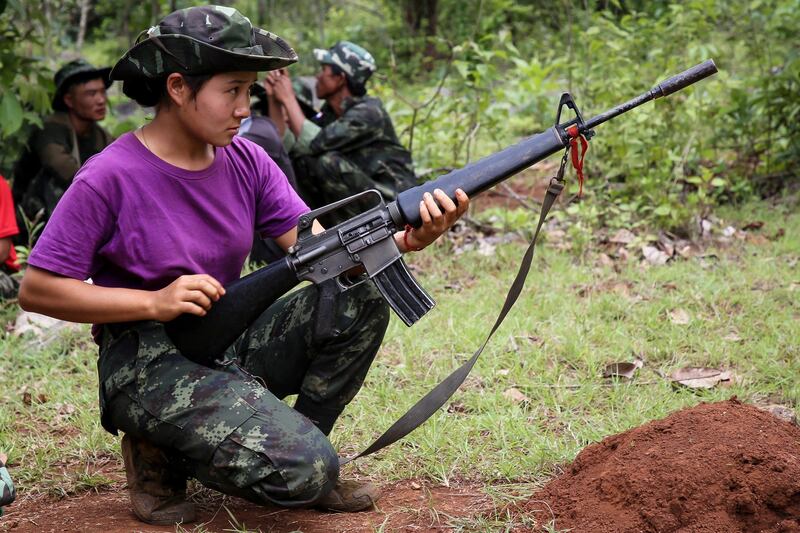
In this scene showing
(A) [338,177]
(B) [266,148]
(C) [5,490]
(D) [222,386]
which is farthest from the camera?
(A) [338,177]

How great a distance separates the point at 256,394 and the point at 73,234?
0.71m

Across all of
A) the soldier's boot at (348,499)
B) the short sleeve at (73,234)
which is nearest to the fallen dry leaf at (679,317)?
the soldier's boot at (348,499)

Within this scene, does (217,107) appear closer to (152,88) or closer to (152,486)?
(152,88)

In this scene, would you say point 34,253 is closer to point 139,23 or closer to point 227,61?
point 227,61

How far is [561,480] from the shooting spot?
2.93 meters

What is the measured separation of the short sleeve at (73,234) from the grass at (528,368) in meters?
1.01

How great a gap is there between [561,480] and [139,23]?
10243 millimetres

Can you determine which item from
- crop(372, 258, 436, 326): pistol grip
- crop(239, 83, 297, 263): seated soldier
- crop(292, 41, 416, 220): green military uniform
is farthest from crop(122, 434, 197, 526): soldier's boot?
crop(292, 41, 416, 220): green military uniform

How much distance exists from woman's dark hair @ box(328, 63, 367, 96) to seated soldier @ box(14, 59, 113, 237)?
5.32ft

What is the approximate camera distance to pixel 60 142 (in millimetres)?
6566

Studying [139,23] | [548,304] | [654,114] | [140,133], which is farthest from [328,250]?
[139,23]

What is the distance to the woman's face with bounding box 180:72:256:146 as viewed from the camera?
2703mm

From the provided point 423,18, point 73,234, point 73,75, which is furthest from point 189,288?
point 423,18

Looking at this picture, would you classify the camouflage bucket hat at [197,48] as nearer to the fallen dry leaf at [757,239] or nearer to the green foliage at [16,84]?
the green foliage at [16,84]
